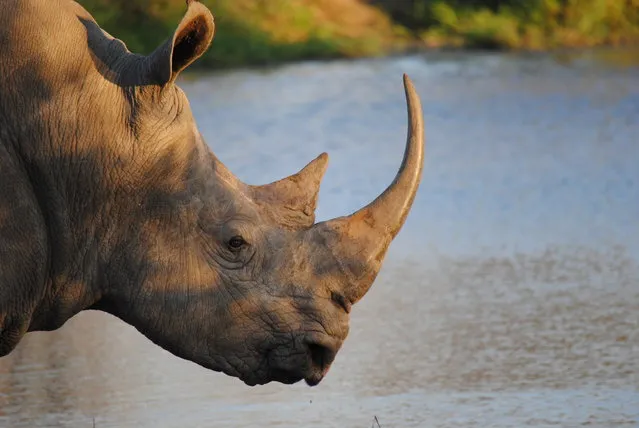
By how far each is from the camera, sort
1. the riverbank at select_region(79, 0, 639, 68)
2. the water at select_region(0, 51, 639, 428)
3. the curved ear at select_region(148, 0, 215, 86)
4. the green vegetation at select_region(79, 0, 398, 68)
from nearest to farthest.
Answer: the curved ear at select_region(148, 0, 215, 86) → the water at select_region(0, 51, 639, 428) → the green vegetation at select_region(79, 0, 398, 68) → the riverbank at select_region(79, 0, 639, 68)

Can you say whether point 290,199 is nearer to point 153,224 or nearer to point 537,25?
point 153,224

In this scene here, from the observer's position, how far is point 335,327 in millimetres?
5691

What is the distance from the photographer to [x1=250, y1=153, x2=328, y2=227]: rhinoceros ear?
590 cm

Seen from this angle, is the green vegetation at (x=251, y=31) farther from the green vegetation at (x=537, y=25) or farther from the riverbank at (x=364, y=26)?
the green vegetation at (x=537, y=25)

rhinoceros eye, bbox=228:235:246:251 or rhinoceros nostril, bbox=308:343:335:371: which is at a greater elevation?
rhinoceros eye, bbox=228:235:246:251

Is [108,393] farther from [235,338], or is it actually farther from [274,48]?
[274,48]

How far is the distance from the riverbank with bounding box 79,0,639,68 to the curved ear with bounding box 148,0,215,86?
23.1 meters

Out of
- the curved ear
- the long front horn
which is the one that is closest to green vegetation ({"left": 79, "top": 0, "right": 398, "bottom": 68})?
the long front horn

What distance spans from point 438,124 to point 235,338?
1366cm

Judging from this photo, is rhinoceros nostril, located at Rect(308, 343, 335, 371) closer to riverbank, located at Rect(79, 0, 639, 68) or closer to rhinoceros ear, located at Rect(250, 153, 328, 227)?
rhinoceros ear, located at Rect(250, 153, 328, 227)

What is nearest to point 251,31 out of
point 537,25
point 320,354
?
point 537,25

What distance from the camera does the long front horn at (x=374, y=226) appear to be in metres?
5.75

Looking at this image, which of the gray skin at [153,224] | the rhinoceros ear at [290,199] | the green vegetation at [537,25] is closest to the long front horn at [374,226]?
the gray skin at [153,224]

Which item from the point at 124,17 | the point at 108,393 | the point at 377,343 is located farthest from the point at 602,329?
the point at 124,17
